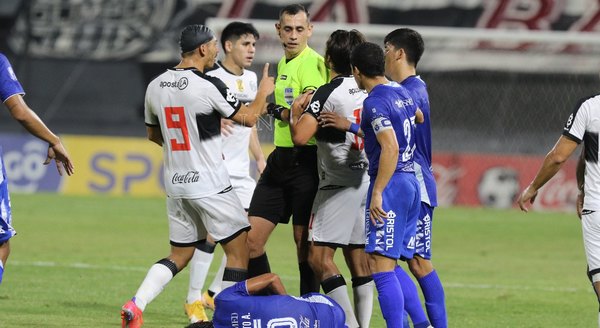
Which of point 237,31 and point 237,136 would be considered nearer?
point 237,31

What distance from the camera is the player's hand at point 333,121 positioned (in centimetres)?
868

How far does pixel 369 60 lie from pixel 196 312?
2978 millimetres

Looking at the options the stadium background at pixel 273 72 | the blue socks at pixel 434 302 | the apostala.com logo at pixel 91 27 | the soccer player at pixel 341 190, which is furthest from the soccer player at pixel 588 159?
the apostala.com logo at pixel 91 27

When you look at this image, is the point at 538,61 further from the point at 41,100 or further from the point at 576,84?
the point at 41,100

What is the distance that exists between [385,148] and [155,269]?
7.00 feet

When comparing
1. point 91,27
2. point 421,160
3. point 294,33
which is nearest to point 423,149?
point 421,160

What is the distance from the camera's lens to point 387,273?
8273 mm

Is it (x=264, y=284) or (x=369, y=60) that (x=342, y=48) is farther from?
(x=264, y=284)

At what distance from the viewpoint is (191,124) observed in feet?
28.8

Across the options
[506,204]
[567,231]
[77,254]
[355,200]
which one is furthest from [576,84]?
[355,200]

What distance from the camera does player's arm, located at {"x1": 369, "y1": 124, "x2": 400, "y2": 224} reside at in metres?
8.06

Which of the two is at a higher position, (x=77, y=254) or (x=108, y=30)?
(x=108, y=30)

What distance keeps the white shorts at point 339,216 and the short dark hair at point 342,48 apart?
0.93 m

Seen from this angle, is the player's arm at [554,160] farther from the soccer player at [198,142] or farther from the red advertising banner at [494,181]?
the red advertising banner at [494,181]
